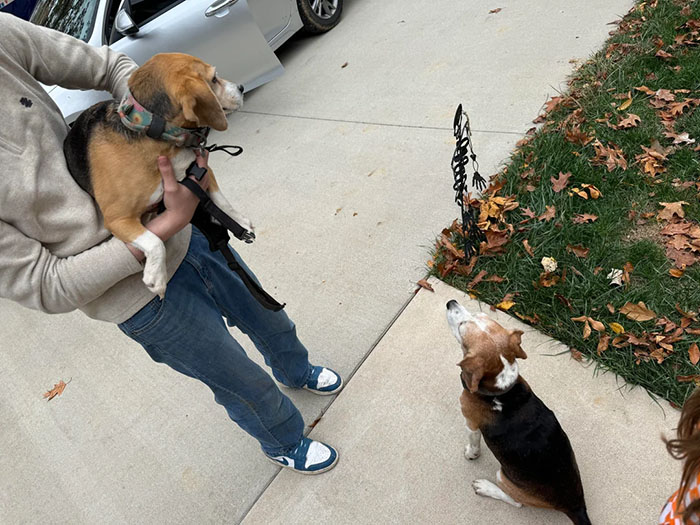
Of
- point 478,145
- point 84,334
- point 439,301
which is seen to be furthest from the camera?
point 478,145

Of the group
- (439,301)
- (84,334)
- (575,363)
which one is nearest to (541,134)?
(439,301)

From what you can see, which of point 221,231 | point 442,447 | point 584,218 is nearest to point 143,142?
point 221,231

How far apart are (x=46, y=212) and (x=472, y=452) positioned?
2015 mm

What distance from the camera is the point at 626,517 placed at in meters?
1.98

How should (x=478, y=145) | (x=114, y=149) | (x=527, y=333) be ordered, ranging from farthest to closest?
(x=478, y=145)
(x=527, y=333)
(x=114, y=149)

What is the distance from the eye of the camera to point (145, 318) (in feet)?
5.42

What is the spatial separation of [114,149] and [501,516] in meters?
2.18

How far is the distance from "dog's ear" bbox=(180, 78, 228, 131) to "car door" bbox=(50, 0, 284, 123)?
3119mm

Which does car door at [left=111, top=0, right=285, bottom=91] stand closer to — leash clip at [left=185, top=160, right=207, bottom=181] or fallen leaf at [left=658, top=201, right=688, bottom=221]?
leash clip at [left=185, top=160, right=207, bottom=181]

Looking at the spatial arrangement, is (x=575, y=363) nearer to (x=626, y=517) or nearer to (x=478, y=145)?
(x=626, y=517)

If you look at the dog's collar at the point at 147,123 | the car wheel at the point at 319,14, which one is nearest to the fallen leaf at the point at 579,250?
the dog's collar at the point at 147,123

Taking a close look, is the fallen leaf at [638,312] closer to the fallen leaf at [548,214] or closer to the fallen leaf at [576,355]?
the fallen leaf at [576,355]

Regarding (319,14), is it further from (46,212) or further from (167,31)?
(46,212)

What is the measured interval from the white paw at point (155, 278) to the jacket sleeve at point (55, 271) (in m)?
0.04
